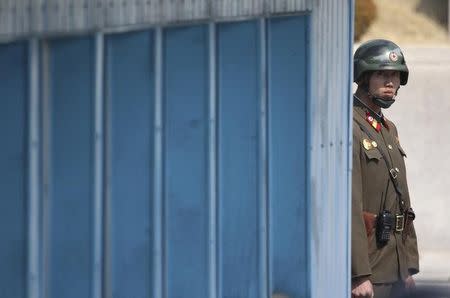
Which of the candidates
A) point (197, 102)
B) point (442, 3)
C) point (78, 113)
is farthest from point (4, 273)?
point (442, 3)

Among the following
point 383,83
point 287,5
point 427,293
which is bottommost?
point 427,293

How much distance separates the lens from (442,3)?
62.4 ft

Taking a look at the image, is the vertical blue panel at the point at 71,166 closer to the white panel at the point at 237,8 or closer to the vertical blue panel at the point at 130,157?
the vertical blue panel at the point at 130,157

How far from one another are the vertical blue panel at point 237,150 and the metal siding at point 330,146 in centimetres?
20

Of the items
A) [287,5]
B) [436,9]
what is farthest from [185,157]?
[436,9]

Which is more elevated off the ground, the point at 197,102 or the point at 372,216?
the point at 197,102

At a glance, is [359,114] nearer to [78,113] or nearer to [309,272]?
[309,272]

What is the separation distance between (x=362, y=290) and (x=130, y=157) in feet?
6.38

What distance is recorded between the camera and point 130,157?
439 cm

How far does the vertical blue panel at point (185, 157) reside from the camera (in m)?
4.43

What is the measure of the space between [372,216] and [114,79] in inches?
88.4

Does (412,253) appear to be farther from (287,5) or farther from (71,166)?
(71,166)

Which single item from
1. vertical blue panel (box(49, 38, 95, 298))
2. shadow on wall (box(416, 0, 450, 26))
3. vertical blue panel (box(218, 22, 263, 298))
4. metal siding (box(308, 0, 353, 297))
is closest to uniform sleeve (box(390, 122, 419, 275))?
metal siding (box(308, 0, 353, 297))

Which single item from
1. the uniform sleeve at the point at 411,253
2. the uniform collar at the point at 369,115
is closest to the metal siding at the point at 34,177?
the uniform collar at the point at 369,115
